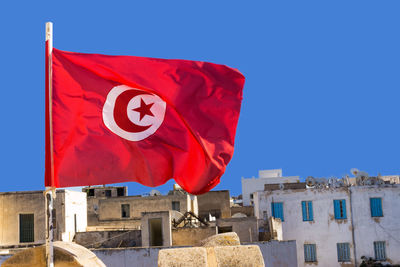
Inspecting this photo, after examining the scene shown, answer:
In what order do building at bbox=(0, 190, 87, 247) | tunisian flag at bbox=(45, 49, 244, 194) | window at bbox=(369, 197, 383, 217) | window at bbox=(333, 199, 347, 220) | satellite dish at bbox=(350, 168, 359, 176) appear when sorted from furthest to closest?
satellite dish at bbox=(350, 168, 359, 176) → window at bbox=(333, 199, 347, 220) → window at bbox=(369, 197, 383, 217) → building at bbox=(0, 190, 87, 247) → tunisian flag at bbox=(45, 49, 244, 194)

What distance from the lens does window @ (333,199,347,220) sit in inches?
1700

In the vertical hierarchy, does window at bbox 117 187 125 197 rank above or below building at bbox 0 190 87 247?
above

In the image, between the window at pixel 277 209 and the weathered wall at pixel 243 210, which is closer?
the window at pixel 277 209

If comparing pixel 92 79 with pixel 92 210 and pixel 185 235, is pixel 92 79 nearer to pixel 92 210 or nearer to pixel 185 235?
pixel 185 235

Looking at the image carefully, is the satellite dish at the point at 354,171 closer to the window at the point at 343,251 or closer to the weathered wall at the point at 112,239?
the window at the point at 343,251

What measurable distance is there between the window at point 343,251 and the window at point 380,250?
1952 millimetres

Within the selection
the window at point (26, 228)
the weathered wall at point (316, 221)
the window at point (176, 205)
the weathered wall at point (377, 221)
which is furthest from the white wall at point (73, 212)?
the weathered wall at point (377, 221)

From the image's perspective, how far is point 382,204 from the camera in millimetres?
43031

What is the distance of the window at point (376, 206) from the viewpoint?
141 ft

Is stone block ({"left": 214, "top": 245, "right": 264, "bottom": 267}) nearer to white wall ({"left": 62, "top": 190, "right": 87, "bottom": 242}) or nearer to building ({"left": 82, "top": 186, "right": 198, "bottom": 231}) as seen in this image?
white wall ({"left": 62, "top": 190, "right": 87, "bottom": 242})

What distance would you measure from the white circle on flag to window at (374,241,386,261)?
1423 inches

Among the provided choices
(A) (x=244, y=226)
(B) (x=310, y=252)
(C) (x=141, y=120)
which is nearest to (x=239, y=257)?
(C) (x=141, y=120)

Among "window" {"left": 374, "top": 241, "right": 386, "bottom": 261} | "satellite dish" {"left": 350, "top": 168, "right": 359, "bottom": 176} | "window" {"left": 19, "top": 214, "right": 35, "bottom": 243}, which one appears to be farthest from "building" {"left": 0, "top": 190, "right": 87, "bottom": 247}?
"satellite dish" {"left": 350, "top": 168, "right": 359, "bottom": 176}

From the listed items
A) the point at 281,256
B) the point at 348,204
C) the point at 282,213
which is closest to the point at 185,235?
the point at 281,256
